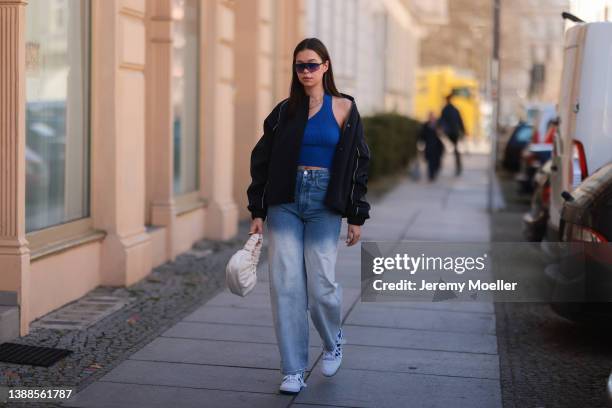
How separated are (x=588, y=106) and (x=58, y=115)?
4.20m

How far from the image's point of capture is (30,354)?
708cm

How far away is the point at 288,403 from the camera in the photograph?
240 inches

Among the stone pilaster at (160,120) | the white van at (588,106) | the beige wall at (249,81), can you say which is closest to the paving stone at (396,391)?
the white van at (588,106)

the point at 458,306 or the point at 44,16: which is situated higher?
the point at 44,16

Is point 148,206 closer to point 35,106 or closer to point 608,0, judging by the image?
point 35,106

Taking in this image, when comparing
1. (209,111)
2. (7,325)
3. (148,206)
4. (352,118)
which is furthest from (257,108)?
(352,118)

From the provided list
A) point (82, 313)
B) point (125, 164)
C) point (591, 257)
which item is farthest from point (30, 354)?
point (591, 257)

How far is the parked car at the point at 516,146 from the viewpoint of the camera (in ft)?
91.5

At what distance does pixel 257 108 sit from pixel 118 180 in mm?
5897

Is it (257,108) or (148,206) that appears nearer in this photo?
(148,206)

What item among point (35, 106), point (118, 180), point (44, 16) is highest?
point (44, 16)

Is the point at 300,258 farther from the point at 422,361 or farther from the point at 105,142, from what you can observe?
the point at 105,142

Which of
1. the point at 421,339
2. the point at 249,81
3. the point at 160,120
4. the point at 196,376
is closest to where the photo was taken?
the point at 196,376

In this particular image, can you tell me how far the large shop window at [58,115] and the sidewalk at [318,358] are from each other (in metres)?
1.47
